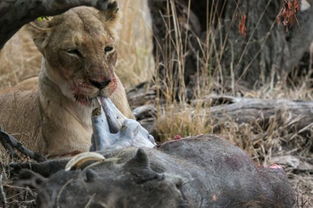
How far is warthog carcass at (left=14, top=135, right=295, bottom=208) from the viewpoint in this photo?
3.00 metres

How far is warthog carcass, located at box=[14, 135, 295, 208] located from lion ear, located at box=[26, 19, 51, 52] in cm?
145

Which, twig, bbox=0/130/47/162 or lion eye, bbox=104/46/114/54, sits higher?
lion eye, bbox=104/46/114/54

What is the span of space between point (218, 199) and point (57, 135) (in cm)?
189

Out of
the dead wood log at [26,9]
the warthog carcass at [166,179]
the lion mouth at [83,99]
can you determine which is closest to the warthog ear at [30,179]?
the warthog carcass at [166,179]

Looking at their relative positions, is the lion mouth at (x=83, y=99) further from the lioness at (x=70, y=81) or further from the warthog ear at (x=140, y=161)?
the warthog ear at (x=140, y=161)

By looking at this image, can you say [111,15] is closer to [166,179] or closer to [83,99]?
[83,99]

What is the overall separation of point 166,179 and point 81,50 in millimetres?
1754

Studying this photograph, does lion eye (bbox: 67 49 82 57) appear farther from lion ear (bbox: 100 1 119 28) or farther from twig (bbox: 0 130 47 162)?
twig (bbox: 0 130 47 162)

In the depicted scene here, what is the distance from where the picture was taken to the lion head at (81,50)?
180 inches

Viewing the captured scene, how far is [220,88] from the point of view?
22.6ft

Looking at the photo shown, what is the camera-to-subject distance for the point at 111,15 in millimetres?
5020

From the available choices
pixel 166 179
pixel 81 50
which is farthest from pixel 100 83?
pixel 166 179

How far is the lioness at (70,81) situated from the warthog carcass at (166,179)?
1.08 m

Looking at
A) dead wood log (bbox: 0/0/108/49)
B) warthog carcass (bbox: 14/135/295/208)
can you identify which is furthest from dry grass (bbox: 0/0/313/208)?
dead wood log (bbox: 0/0/108/49)
